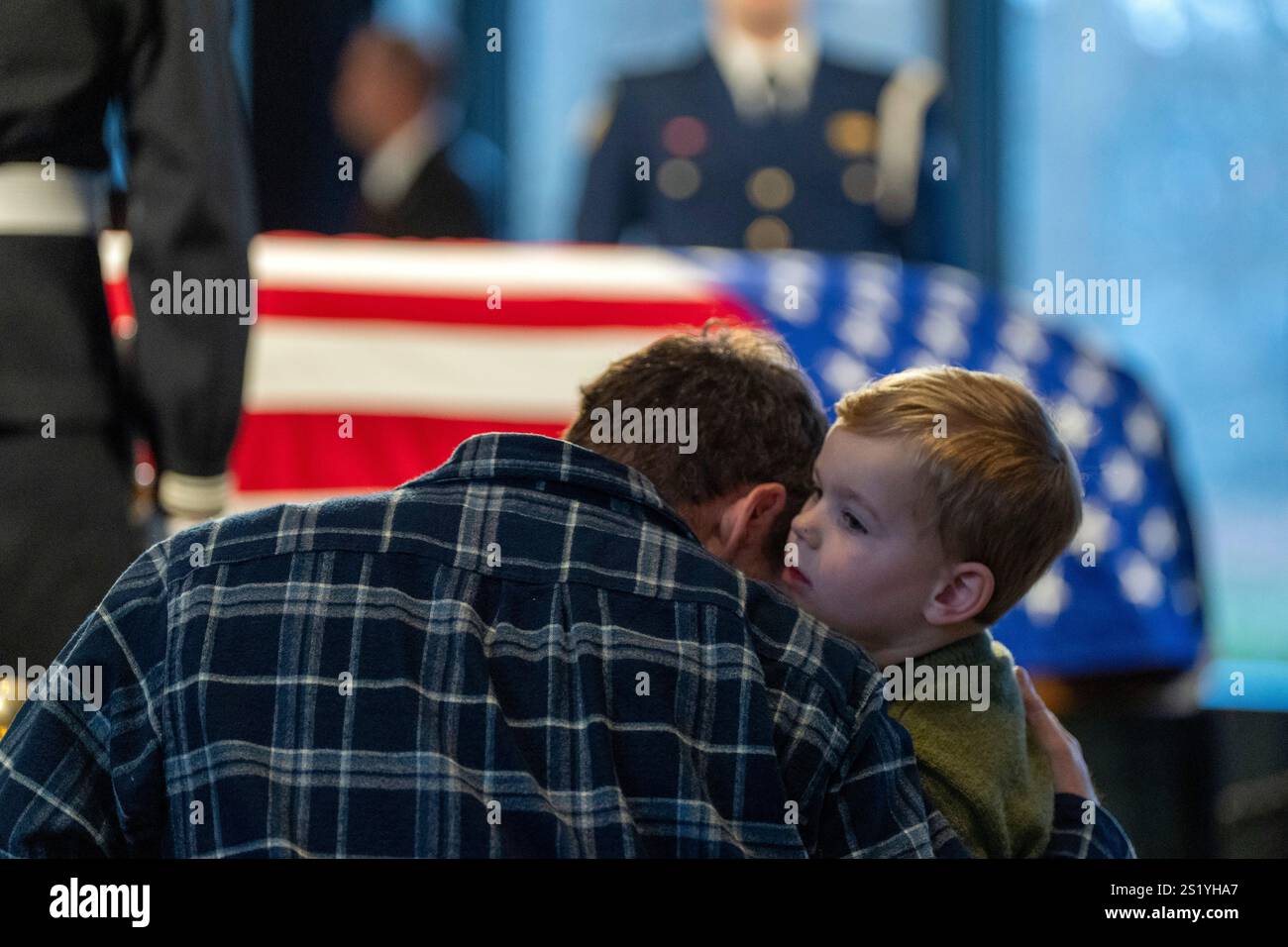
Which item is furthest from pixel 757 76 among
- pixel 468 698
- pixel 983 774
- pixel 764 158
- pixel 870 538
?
pixel 468 698

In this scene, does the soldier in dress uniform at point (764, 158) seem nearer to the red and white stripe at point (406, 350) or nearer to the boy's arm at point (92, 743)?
the red and white stripe at point (406, 350)

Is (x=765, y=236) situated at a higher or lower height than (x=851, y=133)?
lower

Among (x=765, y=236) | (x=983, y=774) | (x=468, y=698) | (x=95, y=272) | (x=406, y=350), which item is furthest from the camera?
(x=765, y=236)

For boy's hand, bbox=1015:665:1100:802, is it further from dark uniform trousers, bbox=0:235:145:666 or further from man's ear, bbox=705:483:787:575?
dark uniform trousers, bbox=0:235:145:666

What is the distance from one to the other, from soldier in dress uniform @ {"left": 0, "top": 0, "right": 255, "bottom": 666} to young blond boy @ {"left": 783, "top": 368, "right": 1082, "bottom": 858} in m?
0.71

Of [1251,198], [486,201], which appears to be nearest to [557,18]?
[486,201]

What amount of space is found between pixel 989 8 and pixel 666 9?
72 cm

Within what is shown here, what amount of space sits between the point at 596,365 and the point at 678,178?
819 mm

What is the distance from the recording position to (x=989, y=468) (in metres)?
1.06

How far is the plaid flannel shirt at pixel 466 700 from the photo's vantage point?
86 cm

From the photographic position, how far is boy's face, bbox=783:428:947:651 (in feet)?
3.54

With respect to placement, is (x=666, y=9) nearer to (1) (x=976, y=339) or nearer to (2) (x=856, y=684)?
(1) (x=976, y=339)

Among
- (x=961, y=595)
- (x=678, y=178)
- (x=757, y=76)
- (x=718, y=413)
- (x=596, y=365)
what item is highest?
(x=757, y=76)

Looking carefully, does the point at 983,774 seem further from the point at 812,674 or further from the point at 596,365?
the point at 596,365
